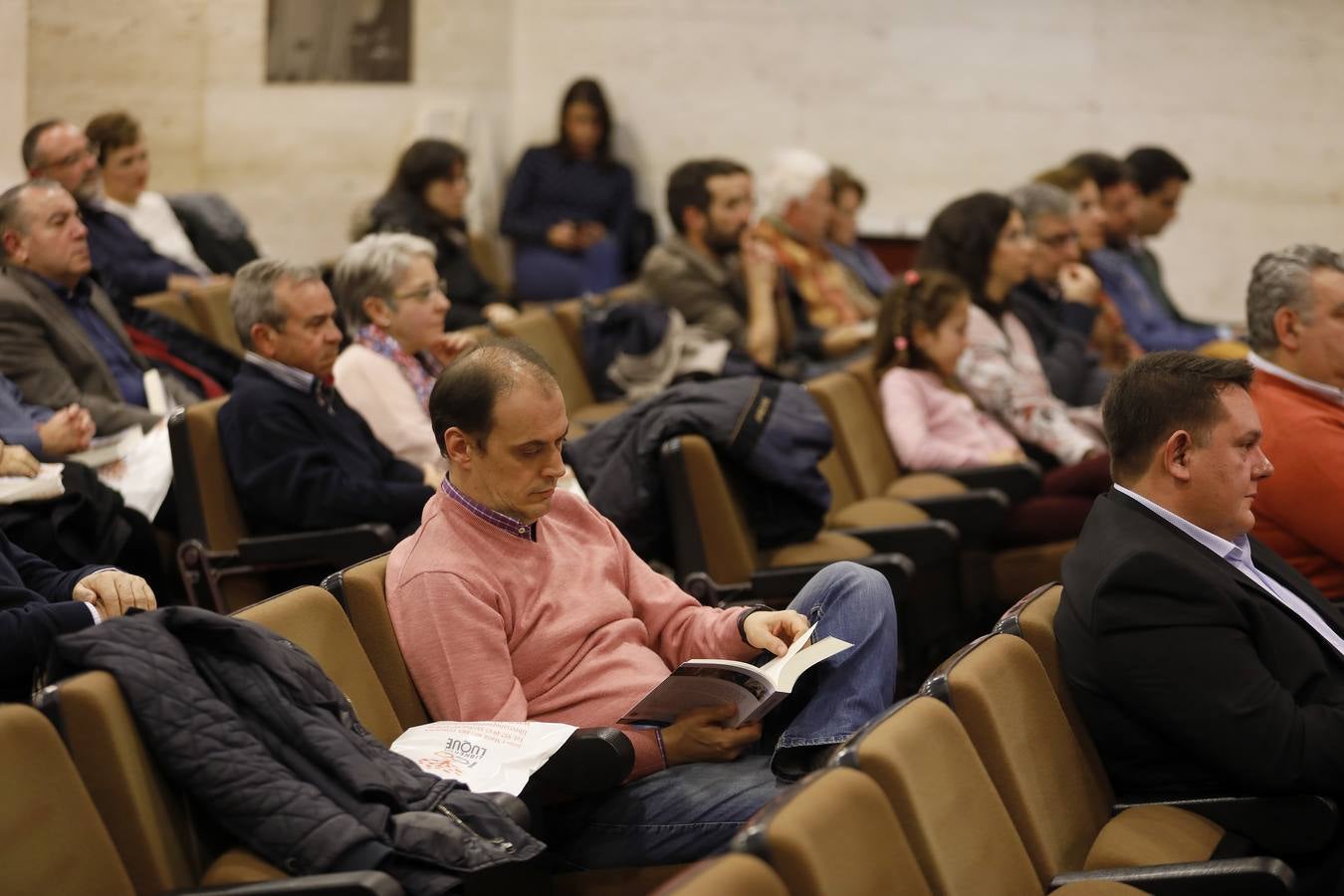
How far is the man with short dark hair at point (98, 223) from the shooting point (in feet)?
15.8

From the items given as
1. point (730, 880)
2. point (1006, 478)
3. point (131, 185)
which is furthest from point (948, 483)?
point (131, 185)

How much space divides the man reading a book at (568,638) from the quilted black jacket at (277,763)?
301mm

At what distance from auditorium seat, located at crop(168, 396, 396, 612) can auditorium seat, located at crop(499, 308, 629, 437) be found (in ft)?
5.00

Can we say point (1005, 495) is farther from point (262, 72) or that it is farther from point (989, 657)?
point (262, 72)

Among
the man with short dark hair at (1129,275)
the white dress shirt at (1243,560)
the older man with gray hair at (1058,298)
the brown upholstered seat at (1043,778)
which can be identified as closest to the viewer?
the brown upholstered seat at (1043,778)

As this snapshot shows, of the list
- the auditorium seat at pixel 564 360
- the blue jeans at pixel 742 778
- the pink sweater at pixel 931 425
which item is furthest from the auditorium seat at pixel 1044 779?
the auditorium seat at pixel 564 360

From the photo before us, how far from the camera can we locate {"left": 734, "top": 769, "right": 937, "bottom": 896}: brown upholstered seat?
1.57m

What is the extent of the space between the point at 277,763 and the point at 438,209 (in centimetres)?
403

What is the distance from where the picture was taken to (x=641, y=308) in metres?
5.29

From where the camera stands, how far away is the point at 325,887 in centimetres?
176

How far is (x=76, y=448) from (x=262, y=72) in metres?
4.35

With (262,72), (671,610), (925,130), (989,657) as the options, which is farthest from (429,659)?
(925,130)

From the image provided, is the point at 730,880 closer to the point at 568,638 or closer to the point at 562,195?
the point at 568,638

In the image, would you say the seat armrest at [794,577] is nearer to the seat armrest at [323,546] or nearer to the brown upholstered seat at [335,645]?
the seat armrest at [323,546]
